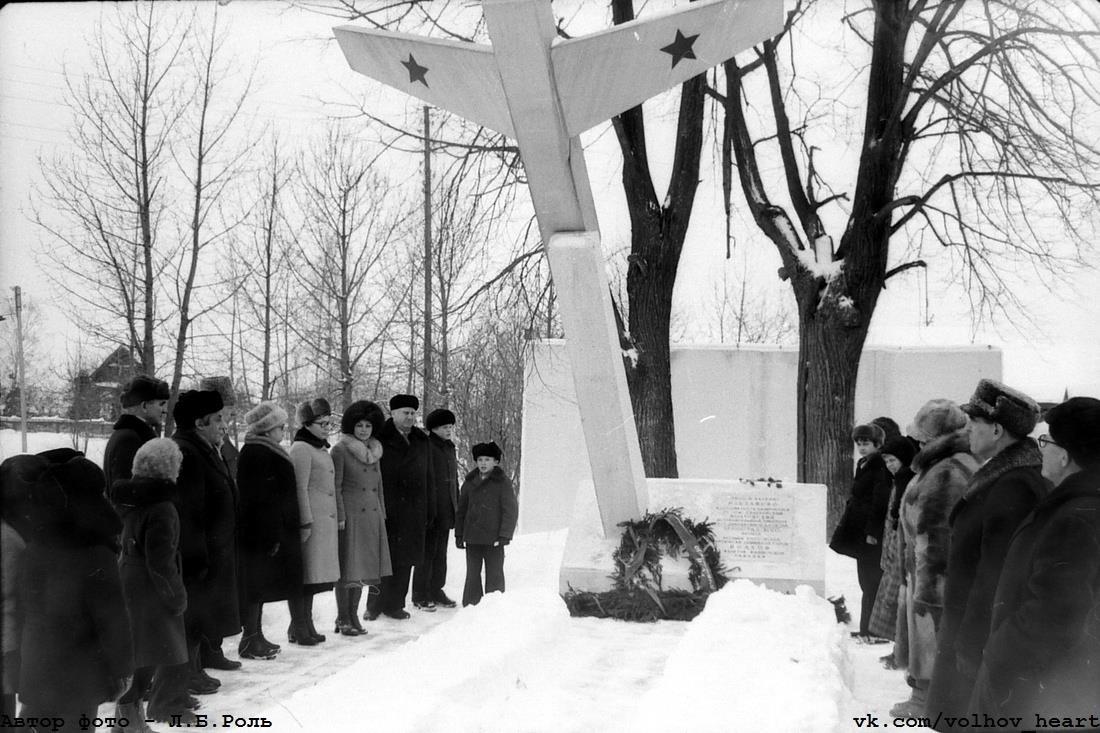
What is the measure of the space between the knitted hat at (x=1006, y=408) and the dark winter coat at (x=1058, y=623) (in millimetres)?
869

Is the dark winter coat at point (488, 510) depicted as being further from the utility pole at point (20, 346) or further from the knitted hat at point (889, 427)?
the utility pole at point (20, 346)

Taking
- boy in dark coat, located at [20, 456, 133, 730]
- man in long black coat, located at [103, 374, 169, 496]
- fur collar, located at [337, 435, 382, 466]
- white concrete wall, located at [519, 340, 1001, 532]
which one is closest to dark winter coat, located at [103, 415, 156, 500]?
man in long black coat, located at [103, 374, 169, 496]

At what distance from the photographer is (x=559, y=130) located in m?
6.91

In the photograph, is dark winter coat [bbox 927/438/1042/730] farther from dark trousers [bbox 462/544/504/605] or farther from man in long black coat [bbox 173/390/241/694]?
dark trousers [bbox 462/544/504/605]

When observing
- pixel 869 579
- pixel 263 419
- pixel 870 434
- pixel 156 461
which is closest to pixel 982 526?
pixel 869 579

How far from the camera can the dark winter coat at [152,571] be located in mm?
4824

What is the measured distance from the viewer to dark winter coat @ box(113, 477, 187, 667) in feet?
15.8

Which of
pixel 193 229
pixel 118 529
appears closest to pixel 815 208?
pixel 193 229

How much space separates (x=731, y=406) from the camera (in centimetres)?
1531

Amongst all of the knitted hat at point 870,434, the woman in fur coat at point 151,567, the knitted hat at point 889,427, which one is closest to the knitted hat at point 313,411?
the woman in fur coat at point 151,567

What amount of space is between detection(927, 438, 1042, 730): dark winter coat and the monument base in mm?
3582

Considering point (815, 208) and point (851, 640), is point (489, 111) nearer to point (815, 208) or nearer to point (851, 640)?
point (851, 640)

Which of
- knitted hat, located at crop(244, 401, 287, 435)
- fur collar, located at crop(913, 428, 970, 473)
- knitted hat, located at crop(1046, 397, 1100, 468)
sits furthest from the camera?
knitted hat, located at crop(244, 401, 287, 435)

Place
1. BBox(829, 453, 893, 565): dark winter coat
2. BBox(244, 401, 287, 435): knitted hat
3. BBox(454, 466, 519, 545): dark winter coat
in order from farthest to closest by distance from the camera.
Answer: BBox(454, 466, 519, 545): dark winter coat
BBox(829, 453, 893, 565): dark winter coat
BBox(244, 401, 287, 435): knitted hat
